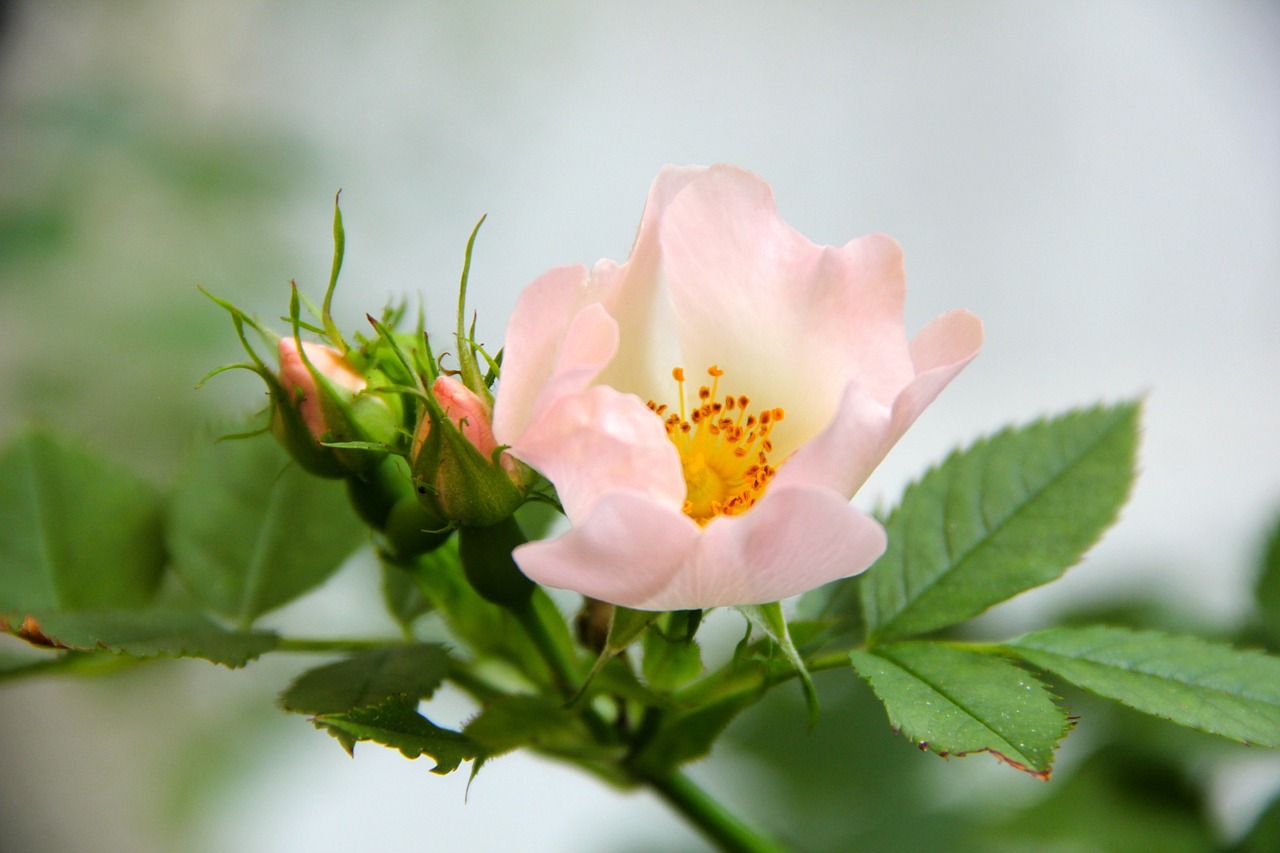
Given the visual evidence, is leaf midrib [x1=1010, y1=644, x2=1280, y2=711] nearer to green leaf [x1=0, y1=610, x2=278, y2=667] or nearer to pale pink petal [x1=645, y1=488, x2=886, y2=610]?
pale pink petal [x1=645, y1=488, x2=886, y2=610]

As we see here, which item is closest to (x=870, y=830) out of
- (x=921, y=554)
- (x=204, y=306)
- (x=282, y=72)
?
(x=921, y=554)

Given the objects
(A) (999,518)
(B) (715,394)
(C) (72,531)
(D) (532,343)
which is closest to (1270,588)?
(A) (999,518)

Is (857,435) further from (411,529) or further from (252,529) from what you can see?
(252,529)

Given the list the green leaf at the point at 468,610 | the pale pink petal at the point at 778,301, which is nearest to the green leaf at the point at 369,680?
the green leaf at the point at 468,610

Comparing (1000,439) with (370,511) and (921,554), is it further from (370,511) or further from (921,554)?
(370,511)

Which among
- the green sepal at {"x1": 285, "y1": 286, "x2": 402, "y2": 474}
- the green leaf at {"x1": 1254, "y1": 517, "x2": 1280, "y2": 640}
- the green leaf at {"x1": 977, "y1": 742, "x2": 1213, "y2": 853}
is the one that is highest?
the green sepal at {"x1": 285, "y1": 286, "x2": 402, "y2": 474}

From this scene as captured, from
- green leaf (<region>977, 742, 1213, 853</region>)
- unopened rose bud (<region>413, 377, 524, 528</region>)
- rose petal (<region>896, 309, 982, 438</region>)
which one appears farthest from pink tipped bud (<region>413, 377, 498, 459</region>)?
green leaf (<region>977, 742, 1213, 853</region>)
